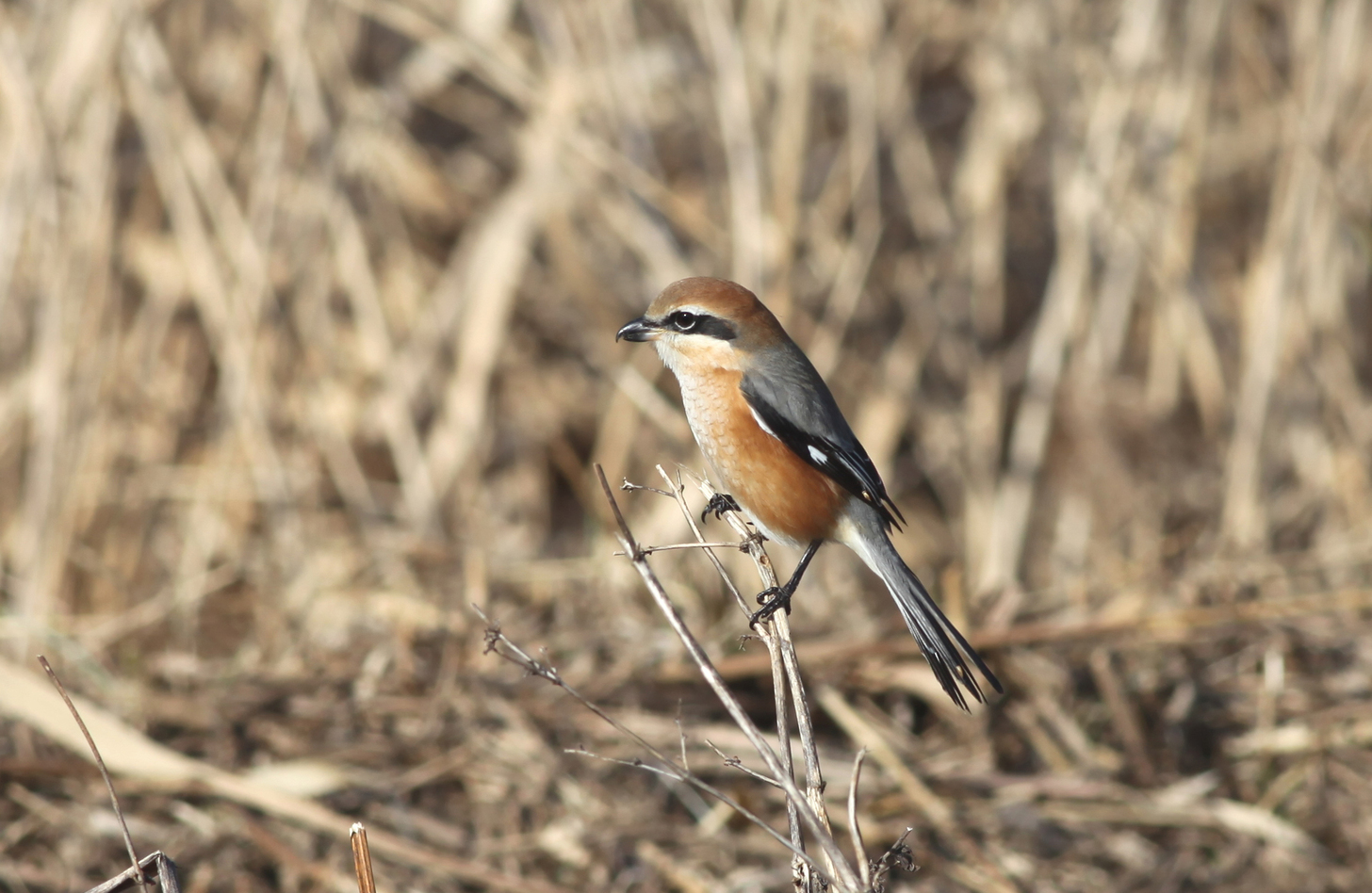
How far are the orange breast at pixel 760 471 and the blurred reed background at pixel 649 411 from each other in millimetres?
1062

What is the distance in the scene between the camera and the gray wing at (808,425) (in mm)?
2959

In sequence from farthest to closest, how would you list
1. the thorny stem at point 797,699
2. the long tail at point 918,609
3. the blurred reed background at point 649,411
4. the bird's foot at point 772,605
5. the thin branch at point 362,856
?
1. the blurred reed background at point 649,411
2. the long tail at point 918,609
3. the bird's foot at point 772,605
4. the thorny stem at point 797,699
5. the thin branch at point 362,856

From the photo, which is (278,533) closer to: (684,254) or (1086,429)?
(684,254)

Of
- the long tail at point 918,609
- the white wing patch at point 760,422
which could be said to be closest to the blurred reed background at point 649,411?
the long tail at point 918,609

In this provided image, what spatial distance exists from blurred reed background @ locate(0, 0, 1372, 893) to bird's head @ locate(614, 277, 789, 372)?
4.06 feet

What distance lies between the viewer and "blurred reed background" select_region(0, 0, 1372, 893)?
3809 millimetres

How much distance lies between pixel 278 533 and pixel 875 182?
2.84 metres

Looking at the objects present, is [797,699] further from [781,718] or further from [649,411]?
[649,411]

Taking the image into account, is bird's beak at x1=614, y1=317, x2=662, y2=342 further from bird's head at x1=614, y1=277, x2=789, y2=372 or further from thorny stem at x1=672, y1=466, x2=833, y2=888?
thorny stem at x1=672, y1=466, x2=833, y2=888

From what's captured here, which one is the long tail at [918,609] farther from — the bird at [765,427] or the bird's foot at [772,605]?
the bird's foot at [772,605]

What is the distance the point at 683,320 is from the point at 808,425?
383mm

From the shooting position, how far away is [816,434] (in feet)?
9.71

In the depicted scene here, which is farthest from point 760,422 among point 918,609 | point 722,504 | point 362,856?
point 362,856

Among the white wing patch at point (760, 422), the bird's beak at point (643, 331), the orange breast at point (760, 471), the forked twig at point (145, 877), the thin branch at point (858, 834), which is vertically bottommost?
the forked twig at point (145, 877)
